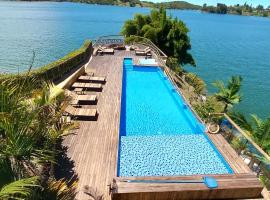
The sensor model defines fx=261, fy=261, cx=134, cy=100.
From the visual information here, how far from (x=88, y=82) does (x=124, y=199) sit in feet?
39.8

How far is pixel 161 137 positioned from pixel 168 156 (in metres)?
1.67

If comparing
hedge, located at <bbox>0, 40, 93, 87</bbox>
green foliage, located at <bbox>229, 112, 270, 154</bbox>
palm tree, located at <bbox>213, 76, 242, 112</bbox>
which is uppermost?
hedge, located at <bbox>0, 40, 93, 87</bbox>

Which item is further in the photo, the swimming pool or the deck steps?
the swimming pool

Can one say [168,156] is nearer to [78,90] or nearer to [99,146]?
[99,146]

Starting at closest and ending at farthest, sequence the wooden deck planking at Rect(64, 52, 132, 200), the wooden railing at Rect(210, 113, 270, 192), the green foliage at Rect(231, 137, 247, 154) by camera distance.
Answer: the wooden deck planking at Rect(64, 52, 132, 200) < the wooden railing at Rect(210, 113, 270, 192) < the green foliage at Rect(231, 137, 247, 154)

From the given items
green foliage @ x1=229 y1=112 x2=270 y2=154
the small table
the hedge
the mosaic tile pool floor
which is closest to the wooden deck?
the mosaic tile pool floor

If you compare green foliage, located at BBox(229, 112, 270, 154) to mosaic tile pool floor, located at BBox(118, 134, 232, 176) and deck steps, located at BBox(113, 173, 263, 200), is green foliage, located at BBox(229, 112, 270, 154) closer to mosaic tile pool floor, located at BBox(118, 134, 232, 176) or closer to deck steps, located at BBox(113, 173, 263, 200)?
mosaic tile pool floor, located at BBox(118, 134, 232, 176)

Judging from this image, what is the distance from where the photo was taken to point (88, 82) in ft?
63.7

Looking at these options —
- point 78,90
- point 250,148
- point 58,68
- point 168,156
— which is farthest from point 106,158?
point 58,68

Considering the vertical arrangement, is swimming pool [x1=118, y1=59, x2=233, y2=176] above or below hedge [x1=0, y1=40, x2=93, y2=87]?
below

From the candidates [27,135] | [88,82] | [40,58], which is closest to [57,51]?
[40,58]

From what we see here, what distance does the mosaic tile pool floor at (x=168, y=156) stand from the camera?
39.3 ft

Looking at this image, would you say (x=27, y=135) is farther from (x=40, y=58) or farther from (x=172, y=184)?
(x=40, y=58)

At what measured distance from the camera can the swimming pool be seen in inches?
480
